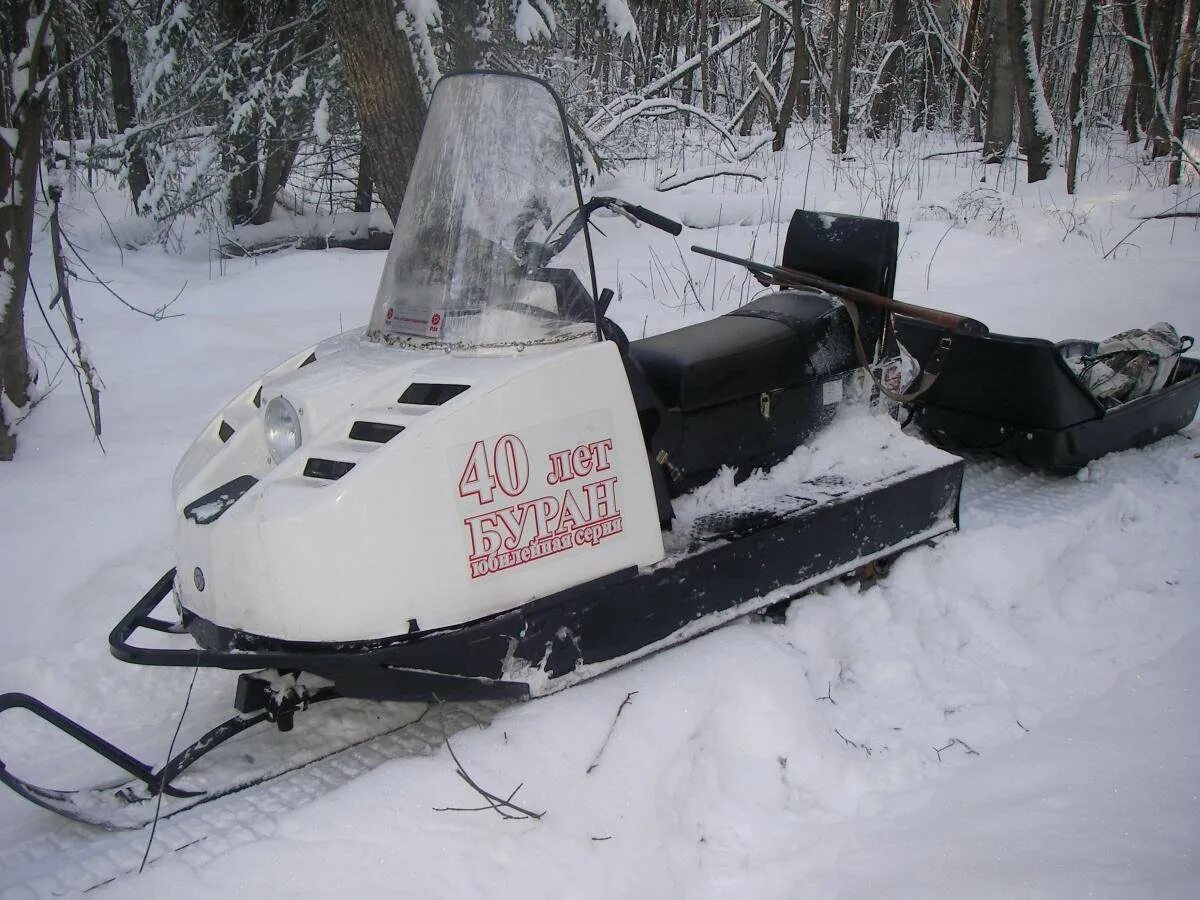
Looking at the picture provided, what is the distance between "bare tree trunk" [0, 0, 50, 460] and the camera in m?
3.92

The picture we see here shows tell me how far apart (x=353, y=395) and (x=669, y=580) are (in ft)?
3.10

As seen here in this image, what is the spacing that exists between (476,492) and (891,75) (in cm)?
1411

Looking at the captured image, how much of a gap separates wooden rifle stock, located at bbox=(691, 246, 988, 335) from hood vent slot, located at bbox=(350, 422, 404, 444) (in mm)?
1615

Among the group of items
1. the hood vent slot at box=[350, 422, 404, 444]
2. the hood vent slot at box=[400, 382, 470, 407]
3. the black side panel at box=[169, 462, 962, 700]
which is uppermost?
the hood vent slot at box=[400, 382, 470, 407]

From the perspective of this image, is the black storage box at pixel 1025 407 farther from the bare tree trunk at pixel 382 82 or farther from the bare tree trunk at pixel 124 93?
the bare tree trunk at pixel 124 93

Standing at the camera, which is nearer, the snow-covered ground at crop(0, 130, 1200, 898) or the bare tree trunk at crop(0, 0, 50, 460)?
the snow-covered ground at crop(0, 130, 1200, 898)

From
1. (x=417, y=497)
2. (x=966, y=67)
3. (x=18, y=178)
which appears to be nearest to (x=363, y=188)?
(x=18, y=178)

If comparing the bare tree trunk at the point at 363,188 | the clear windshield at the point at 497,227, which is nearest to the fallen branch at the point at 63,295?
the clear windshield at the point at 497,227

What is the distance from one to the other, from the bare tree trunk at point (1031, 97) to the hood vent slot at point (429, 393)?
8.23 meters

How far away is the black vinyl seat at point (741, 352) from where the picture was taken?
9.82 feet

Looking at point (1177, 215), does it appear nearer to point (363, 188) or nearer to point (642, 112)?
point (642, 112)

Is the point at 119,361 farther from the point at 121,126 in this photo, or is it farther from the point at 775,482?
the point at 121,126

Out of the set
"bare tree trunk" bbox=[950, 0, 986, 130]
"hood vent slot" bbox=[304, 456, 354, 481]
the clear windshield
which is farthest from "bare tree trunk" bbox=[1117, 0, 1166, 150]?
"hood vent slot" bbox=[304, 456, 354, 481]

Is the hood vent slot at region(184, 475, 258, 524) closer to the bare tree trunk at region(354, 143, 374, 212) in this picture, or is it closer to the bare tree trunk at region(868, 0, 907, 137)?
the bare tree trunk at region(354, 143, 374, 212)
